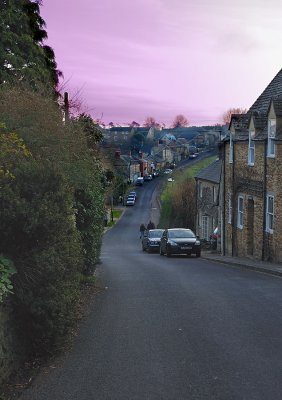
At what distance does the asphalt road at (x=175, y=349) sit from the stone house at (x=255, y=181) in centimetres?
993

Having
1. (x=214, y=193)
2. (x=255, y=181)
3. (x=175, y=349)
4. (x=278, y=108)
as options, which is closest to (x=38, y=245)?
Answer: (x=175, y=349)

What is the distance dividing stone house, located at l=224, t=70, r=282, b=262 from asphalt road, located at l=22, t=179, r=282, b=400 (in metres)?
9.93

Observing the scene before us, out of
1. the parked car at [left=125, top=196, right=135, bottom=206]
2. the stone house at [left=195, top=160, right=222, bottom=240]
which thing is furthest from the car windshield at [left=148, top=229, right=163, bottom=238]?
the parked car at [left=125, top=196, right=135, bottom=206]

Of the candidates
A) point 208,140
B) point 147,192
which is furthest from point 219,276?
point 208,140

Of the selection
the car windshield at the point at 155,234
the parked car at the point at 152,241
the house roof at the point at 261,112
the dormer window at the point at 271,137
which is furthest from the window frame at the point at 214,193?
the dormer window at the point at 271,137

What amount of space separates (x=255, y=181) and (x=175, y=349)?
19140mm

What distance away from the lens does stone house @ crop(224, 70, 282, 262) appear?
23375 millimetres

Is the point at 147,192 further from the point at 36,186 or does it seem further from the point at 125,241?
the point at 36,186

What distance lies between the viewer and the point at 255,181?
26125 mm

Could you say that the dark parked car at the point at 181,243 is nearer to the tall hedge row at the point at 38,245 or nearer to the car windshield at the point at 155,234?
the car windshield at the point at 155,234

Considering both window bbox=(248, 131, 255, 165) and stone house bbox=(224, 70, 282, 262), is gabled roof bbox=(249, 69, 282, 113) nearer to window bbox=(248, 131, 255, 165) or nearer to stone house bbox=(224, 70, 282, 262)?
stone house bbox=(224, 70, 282, 262)

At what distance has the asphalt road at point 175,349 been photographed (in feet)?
20.5

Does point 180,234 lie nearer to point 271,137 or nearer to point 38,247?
point 271,137

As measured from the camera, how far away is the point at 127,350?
26.1ft
